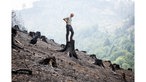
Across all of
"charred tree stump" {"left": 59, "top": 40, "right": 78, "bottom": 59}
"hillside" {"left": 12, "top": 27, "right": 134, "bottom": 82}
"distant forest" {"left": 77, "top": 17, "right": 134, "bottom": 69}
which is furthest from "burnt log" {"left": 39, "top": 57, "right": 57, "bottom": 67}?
"distant forest" {"left": 77, "top": 17, "right": 134, "bottom": 69}

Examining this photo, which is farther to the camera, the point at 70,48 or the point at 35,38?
the point at 70,48

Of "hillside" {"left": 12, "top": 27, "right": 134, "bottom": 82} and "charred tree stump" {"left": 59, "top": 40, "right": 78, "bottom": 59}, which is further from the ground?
"charred tree stump" {"left": 59, "top": 40, "right": 78, "bottom": 59}

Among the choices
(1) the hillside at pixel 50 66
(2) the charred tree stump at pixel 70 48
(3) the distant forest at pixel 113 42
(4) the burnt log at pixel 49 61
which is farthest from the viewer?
(3) the distant forest at pixel 113 42

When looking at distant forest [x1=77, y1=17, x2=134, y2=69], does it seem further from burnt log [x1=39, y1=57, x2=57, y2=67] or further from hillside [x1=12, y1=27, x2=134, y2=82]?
burnt log [x1=39, y1=57, x2=57, y2=67]

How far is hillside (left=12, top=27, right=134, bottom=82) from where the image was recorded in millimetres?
5871

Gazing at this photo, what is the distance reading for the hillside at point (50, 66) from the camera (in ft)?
19.3

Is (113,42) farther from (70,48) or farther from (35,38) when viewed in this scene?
(35,38)

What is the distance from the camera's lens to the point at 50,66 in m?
6.05

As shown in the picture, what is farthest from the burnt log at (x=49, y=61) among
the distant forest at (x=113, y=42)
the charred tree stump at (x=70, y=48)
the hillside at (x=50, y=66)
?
the distant forest at (x=113, y=42)

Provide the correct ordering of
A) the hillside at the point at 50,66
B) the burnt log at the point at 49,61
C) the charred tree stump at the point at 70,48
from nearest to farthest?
the hillside at the point at 50,66
the burnt log at the point at 49,61
the charred tree stump at the point at 70,48

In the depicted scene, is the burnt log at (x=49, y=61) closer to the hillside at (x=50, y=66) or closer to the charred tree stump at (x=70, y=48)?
the hillside at (x=50, y=66)

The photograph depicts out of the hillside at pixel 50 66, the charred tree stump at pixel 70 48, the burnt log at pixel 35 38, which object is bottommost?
the hillside at pixel 50 66

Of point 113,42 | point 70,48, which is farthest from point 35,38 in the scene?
point 113,42
